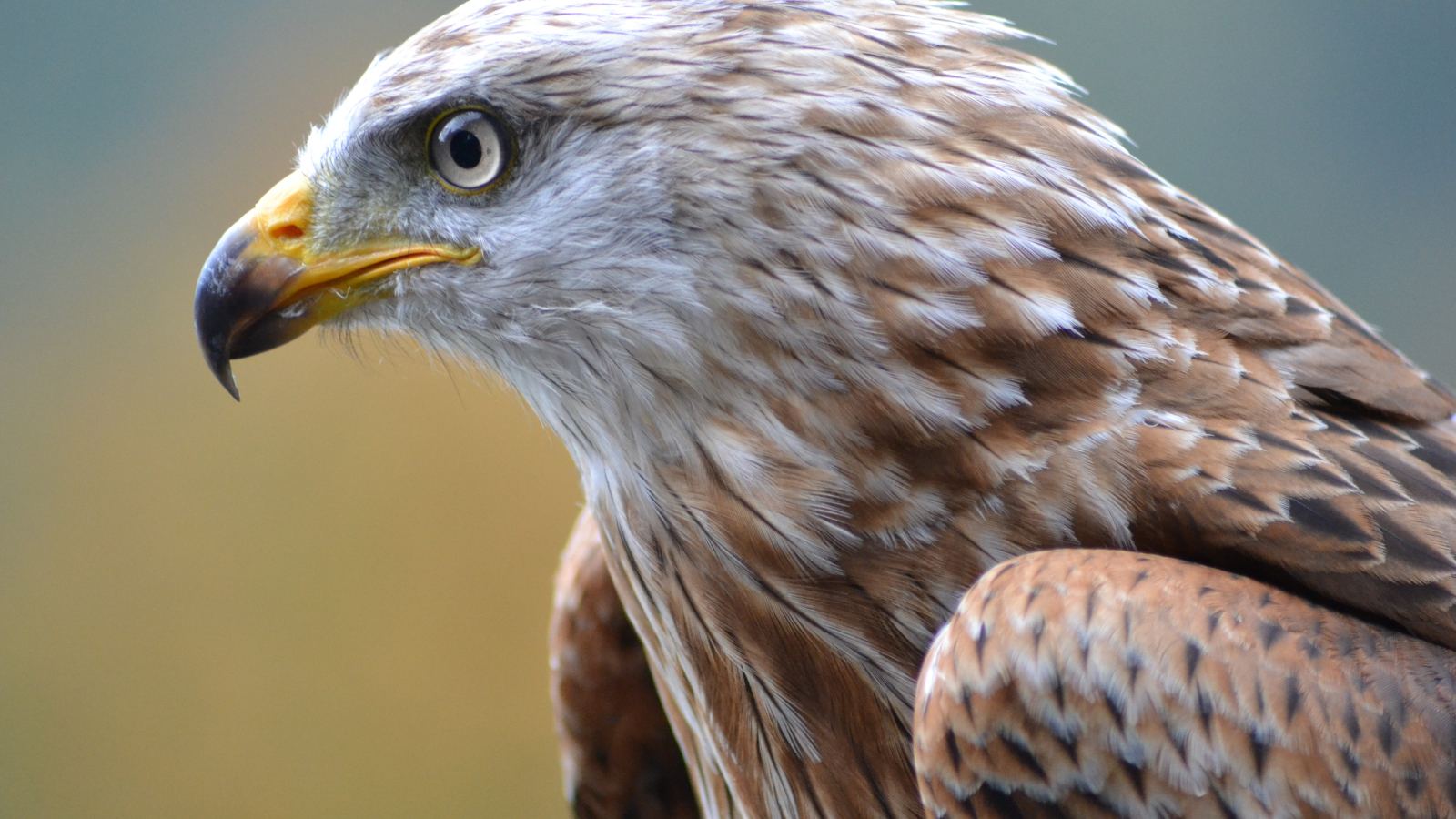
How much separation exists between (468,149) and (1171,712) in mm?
762

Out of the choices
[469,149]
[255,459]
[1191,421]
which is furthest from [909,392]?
[255,459]

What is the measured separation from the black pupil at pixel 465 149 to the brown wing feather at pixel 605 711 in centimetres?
56

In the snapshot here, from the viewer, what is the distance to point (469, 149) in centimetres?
106

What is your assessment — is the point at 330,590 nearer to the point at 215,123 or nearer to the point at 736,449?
the point at 215,123

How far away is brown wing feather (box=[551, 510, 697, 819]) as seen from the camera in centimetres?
146

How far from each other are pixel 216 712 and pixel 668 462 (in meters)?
1.95

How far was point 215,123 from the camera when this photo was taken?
261 centimetres

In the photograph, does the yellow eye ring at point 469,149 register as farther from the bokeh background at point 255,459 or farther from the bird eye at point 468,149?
the bokeh background at point 255,459

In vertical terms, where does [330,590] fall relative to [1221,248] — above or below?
below

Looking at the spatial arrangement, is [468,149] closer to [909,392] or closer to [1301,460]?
[909,392]

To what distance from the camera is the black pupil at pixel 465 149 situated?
41.6 inches

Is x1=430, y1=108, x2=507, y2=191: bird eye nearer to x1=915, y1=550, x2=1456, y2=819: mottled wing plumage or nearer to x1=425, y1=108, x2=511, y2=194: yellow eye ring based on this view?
x1=425, y1=108, x2=511, y2=194: yellow eye ring

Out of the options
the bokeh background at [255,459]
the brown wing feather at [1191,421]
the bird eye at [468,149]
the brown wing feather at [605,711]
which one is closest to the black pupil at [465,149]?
the bird eye at [468,149]

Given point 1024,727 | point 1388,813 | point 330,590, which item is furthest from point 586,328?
point 330,590
